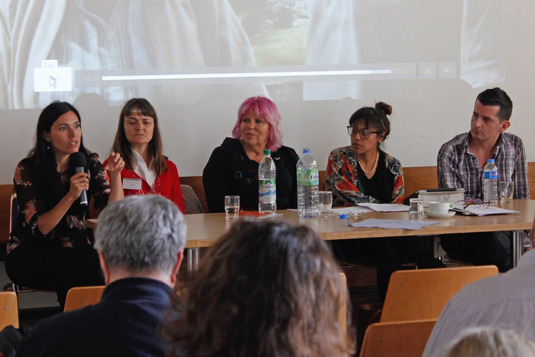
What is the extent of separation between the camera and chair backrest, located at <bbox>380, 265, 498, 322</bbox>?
1.92 meters

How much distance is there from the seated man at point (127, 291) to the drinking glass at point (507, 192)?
100 inches

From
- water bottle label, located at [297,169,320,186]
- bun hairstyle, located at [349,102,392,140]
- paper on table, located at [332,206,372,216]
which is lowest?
paper on table, located at [332,206,372,216]

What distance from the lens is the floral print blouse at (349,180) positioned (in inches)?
138

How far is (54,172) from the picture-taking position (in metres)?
3.03

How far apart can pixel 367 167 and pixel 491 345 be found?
9.70 feet

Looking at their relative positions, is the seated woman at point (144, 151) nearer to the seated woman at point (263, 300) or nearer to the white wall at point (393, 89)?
the white wall at point (393, 89)

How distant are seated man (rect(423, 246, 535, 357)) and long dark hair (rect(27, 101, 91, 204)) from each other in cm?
222

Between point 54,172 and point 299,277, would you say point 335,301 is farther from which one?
point 54,172

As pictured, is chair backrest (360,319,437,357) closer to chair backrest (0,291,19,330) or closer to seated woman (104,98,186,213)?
chair backrest (0,291,19,330)

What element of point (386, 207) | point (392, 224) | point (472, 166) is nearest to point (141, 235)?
point (392, 224)

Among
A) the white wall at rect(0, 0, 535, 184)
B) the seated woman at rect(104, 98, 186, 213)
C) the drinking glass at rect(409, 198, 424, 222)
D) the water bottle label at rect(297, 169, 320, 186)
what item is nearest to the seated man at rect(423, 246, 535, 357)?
the drinking glass at rect(409, 198, 424, 222)

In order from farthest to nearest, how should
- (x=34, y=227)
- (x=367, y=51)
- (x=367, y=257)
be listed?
(x=367, y=51) < (x=367, y=257) < (x=34, y=227)

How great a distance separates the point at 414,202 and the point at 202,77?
1.71 metres

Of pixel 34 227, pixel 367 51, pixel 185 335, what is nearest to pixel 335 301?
pixel 185 335
